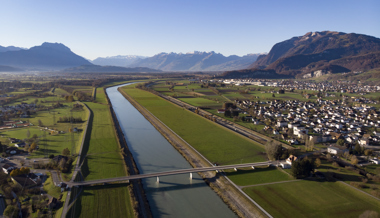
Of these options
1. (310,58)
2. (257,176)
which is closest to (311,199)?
(257,176)

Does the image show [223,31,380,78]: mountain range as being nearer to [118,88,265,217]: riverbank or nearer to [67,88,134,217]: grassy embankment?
[118,88,265,217]: riverbank

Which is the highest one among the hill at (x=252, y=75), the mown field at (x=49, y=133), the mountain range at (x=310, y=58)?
the mountain range at (x=310, y=58)

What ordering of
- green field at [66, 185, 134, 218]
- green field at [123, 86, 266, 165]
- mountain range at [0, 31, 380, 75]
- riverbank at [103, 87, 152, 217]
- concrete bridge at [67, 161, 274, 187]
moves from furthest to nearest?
mountain range at [0, 31, 380, 75]
green field at [123, 86, 266, 165]
concrete bridge at [67, 161, 274, 187]
riverbank at [103, 87, 152, 217]
green field at [66, 185, 134, 218]

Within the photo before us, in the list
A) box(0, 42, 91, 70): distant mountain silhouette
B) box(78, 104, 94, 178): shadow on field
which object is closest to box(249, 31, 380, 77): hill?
box(78, 104, 94, 178): shadow on field

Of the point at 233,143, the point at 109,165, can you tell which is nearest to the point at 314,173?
the point at 233,143

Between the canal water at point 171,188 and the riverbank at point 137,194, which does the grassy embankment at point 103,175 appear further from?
the canal water at point 171,188

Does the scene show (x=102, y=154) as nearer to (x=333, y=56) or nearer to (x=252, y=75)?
(x=252, y=75)

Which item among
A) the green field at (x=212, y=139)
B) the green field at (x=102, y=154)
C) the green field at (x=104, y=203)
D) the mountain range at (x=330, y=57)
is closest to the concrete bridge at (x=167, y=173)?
the green field at (x=104, y=203)
